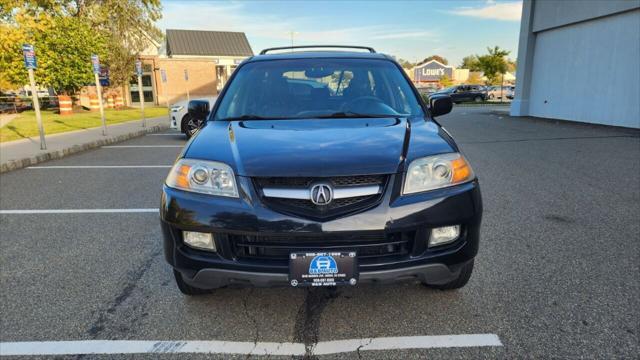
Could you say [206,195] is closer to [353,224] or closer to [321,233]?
[321,233]

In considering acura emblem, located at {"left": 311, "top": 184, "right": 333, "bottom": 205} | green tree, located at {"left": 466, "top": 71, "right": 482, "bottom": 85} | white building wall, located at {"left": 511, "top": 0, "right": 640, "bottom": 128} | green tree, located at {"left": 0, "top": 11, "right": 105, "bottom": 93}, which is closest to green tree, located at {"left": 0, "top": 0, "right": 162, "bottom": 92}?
green tree, located at {"left": 0, "top": 11, "right": 105, "bottom": 93}

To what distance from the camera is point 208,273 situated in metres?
2.27

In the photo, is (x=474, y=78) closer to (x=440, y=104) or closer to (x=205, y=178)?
(x=440, y=104)

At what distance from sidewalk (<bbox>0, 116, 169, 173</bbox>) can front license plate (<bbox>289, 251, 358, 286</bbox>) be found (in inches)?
302

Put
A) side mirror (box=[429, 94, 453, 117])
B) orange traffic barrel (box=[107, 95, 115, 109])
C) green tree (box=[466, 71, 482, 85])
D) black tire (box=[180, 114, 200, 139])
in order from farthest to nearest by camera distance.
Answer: green tree (box=[466, 71, 482, 85]) < orange traffic barrel (box=[107, 95, 115, 109]) < black tire (box=[180, 114, 200, 139]) < side mirror (box=[429, 94, 453, 117])

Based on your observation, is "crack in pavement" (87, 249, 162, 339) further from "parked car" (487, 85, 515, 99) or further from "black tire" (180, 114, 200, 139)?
"parked car" (487, 85, 515, 99)

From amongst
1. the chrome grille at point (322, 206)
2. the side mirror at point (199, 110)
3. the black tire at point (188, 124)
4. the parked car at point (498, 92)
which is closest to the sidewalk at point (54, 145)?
the black tire at point (188, 124)

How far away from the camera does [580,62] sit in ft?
47.1

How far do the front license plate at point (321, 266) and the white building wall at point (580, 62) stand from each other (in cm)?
1337

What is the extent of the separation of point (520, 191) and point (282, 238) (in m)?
4.40

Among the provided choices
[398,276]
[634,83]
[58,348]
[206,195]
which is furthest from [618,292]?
[634,83]

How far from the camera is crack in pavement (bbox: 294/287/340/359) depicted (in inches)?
93.4

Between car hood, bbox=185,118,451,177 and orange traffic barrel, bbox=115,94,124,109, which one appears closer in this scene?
car hood, bbox=185,118,451,177

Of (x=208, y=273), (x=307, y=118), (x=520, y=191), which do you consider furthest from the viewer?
(x=520, y=191)
